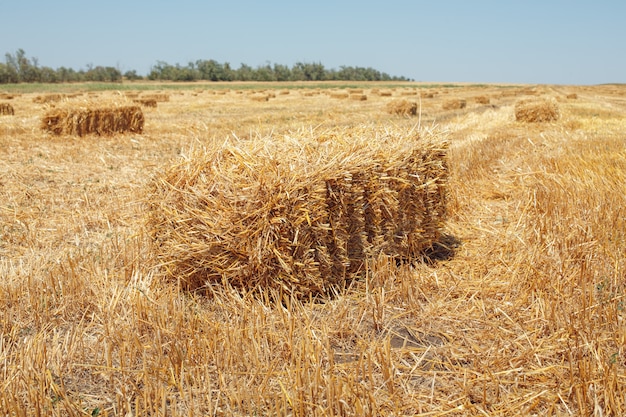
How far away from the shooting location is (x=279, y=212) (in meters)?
4.32

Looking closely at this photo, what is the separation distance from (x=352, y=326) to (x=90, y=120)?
37.7ft

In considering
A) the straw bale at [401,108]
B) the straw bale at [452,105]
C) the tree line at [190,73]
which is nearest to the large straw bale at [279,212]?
the straw bale at [401,108]

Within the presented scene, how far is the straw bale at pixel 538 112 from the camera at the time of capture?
15.6 metres

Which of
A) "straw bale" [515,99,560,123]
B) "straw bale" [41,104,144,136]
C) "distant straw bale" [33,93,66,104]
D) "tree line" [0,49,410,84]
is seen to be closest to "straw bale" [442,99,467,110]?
"straw bale" [515,99,560,123]

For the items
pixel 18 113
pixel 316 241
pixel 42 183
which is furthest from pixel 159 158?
pixel 18 113

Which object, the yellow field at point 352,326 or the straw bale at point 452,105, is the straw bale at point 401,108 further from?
the yellow field at point 352,326

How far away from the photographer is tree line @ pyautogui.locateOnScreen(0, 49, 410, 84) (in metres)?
80.1

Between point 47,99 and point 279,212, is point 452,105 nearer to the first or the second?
point 47,99

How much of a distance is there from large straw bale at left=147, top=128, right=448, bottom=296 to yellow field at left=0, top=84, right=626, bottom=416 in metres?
0.20

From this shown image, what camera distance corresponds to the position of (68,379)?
3.35m

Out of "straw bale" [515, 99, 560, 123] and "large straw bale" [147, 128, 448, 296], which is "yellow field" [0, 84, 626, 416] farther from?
"straw bale" [515, 99, 560, 123]

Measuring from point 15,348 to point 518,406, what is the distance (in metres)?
3.03

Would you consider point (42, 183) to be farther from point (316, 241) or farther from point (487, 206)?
point (487, 206)

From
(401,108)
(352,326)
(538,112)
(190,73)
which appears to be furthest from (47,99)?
(190,73)
